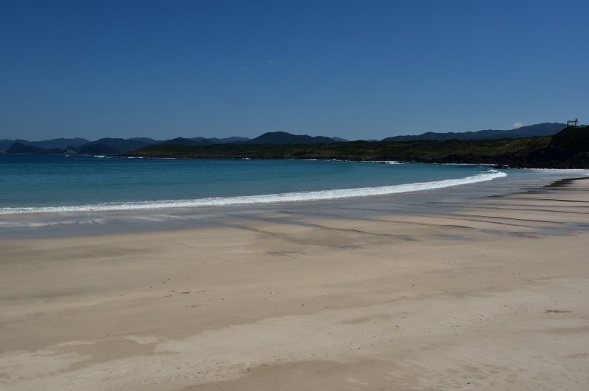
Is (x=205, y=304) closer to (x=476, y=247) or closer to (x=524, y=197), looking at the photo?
(x=476, y=247)

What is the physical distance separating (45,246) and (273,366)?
872 centimetres

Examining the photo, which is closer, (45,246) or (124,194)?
(45,246)

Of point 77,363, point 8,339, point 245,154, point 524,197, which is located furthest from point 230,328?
→ point 245,154

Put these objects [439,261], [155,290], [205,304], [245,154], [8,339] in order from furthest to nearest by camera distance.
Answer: [245,154]
[439,261]
[155,290]
[205,304]
[8,339]

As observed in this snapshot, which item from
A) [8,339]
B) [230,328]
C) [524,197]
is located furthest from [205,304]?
[524,197]

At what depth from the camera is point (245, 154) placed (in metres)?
148

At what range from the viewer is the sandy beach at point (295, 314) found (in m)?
5.08

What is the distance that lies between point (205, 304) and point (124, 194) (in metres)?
22.3

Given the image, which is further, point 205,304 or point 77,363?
point 205,304

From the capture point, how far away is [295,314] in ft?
Answer: 22.5

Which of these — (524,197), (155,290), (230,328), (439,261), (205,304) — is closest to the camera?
(230,328)

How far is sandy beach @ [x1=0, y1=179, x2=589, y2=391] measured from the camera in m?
5.08

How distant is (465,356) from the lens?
18.0ft

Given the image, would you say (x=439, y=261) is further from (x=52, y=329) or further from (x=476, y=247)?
(x=52, y=329)
